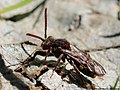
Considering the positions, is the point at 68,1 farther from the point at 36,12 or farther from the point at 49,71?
the point at 49,71

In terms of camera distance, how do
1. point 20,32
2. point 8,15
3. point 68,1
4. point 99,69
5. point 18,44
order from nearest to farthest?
1. point 99,69
2. point 18,44
3. point 20,32
4. point 8,15
5. point 68,1

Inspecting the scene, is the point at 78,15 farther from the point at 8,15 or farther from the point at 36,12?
the point at 8,15

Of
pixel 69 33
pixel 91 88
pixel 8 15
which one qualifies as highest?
pixel 8 15

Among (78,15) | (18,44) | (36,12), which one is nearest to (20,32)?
(18,44)

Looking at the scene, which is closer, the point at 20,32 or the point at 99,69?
the point at 99,69

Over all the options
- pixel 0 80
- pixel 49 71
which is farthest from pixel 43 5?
pixel 0 80

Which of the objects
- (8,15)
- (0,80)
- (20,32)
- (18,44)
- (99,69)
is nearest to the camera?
(0,80)

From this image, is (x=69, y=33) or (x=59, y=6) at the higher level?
(x=59, y=6)
